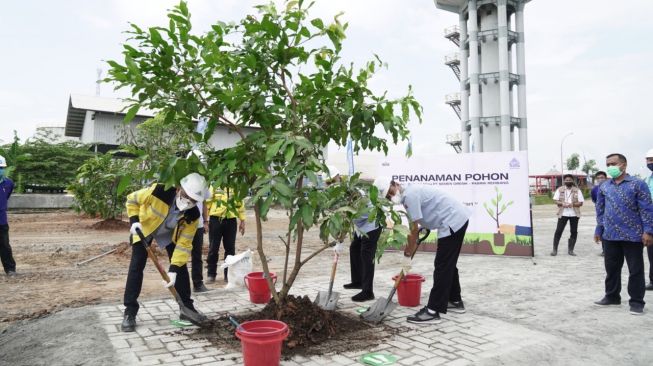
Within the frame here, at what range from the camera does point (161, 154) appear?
3.89 meters

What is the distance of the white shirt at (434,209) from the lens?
4.93 metres

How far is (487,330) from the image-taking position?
179 inches

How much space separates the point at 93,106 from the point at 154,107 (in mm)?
31711

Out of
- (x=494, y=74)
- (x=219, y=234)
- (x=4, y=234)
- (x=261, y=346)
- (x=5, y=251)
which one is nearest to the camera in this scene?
(x=261, y=346)

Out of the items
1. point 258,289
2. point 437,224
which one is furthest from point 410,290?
point 258,289

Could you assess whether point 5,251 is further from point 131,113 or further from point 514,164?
point 514,164

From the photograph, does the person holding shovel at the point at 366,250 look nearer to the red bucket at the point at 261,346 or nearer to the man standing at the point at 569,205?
the red bucket at the point at 261,346

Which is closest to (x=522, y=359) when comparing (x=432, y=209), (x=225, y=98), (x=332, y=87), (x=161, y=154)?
(x=432, y=209)

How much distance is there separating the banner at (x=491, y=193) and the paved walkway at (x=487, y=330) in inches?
92.3

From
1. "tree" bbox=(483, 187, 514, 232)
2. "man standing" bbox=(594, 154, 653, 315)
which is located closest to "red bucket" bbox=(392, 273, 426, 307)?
"man standing" bbox=(594, 154, 653, 315)

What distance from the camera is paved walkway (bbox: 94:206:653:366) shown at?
3773 millimetres

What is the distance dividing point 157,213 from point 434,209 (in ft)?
9.69

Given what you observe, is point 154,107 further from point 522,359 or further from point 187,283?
point 522,359

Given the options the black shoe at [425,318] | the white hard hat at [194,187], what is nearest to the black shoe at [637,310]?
the black shoe at [425,318]
